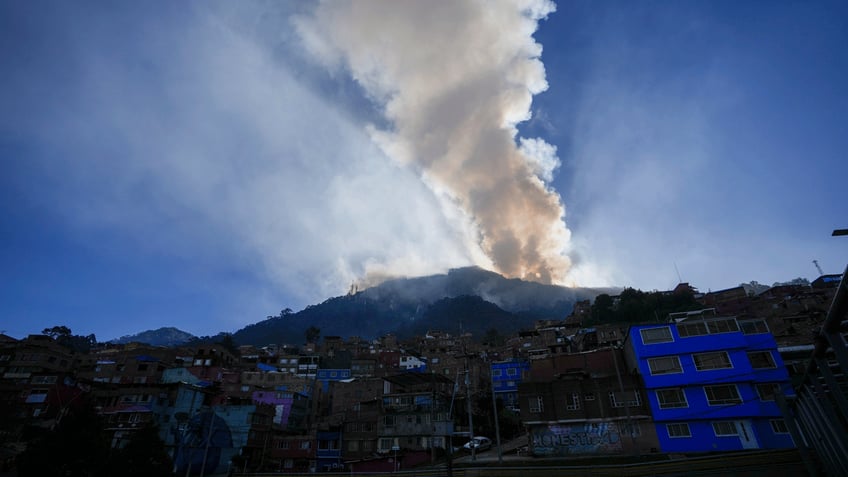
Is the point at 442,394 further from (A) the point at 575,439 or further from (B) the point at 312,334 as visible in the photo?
(B) the point at 312,334

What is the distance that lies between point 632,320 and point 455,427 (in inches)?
2190

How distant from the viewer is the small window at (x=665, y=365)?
41.7 meters

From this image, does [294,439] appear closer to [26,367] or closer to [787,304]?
[26,367]

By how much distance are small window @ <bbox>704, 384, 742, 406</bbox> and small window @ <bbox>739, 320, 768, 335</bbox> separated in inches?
230

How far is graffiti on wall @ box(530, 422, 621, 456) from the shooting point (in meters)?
41.3

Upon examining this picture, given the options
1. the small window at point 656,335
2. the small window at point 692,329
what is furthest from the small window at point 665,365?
the small window at point 692,329

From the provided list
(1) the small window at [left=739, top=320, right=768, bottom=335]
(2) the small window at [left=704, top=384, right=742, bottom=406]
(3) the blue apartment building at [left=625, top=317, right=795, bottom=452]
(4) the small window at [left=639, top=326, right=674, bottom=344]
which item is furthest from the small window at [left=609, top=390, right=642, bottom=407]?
(1) the small window at [left=739, top=320, right=768, bottom=335]

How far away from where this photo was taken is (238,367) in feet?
302

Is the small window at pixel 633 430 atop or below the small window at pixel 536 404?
below

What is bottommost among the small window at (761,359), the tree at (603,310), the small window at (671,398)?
the small window at (671,398)

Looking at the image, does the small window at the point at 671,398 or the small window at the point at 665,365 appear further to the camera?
the small window at the point at 665,365

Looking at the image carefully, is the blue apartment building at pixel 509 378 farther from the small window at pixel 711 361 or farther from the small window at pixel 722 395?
the small window at pixel 722 395

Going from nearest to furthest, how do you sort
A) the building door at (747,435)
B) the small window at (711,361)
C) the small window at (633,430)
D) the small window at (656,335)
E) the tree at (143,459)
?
the tree at (143,459)
the building door at (747,435)
the small window at (633,430)
the small window at (711,361)
the small window at (656,335)

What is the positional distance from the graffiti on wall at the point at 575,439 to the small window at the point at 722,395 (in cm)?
846
